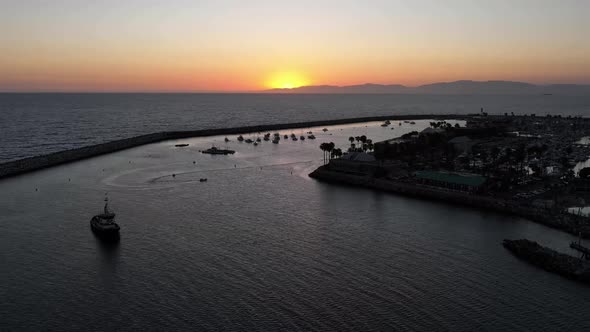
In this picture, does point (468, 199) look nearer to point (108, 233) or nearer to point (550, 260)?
point (550, 260)

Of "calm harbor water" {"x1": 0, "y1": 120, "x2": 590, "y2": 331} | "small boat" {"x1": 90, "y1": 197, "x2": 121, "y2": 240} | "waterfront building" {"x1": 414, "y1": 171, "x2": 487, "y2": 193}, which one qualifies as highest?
"waterfront building" {"x1": 414, "y1": 171, "x2": 487, "y2": 193}

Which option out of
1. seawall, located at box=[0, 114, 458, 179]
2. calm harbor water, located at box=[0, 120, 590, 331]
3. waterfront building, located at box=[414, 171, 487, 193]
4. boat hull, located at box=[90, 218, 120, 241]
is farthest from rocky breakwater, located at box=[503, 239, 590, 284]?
seawall, located at box=[0, 114, 458, 179]

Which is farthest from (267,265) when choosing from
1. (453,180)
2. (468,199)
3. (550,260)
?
(453,180)

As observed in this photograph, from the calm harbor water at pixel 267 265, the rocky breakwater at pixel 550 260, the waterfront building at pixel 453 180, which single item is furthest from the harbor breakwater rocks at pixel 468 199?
the rocky breakwater at pixel 550 260

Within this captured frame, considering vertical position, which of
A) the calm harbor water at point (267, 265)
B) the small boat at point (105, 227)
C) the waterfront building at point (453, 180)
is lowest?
the calm harbor water at point (267, 265)

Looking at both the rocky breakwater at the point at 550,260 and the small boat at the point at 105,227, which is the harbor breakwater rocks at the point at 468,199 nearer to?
the rocky breakwater at the point at 550,260

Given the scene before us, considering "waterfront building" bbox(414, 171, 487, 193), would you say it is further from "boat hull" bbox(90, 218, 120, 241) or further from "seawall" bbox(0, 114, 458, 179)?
"seawall" bbox(0, 114, 458, 179)
